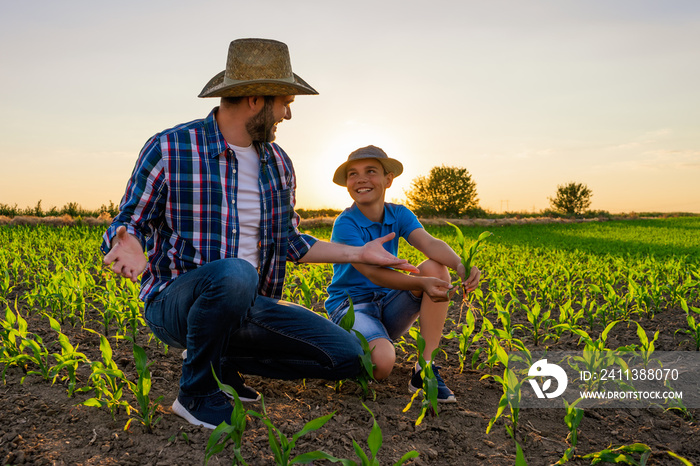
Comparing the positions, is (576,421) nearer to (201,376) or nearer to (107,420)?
(201,376)

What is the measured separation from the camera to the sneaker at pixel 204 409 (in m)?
2.44

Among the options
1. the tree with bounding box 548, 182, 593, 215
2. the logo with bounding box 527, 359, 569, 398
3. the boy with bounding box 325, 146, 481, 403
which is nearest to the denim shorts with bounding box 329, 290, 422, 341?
the boy with bounding box 325, 146, 481, 403

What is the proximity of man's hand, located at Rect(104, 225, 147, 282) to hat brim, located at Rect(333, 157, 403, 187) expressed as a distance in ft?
4.48

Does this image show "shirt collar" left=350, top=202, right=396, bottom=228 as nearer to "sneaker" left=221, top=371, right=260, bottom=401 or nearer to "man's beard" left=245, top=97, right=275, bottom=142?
"man's beard" left=245, top=97, right=275, bottom=142

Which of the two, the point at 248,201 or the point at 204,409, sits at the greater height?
the point at 248,201

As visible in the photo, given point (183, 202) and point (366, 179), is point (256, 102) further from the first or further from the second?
point (366, 179)

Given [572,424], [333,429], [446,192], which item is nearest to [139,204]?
[333,429]

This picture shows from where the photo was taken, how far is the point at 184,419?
2516 mm

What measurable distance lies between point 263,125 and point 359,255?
888 mm

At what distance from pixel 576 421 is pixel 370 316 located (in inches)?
50.2

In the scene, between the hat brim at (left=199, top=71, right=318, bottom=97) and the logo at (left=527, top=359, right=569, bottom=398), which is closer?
the hat brim at (left=199, top=71, right=318, bottom=97)

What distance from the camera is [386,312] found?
323 centimetres

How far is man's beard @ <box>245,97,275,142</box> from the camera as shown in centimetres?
271

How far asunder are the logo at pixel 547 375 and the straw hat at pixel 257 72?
2.06 meters
